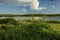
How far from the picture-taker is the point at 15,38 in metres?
3.35

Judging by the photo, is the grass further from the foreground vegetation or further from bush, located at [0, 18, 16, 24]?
bush, located at [0, 18, 16, 24]

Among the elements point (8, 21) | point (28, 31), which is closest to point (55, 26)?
point (28, 31)

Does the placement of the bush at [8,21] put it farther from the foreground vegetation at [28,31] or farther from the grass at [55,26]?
the grass at [55,26]

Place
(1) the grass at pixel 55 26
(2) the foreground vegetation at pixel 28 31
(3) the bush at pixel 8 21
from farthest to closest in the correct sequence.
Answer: (3) the bush at pixel 8 21
(1) the grass at pixel 55 26
(2) the foreground vegetation at pixel 28 31

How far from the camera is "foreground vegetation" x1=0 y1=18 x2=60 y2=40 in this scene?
3.38m

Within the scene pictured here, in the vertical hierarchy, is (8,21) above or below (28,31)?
above

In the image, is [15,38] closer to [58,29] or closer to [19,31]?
[19,31]

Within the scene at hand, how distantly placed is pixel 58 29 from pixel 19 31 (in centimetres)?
83

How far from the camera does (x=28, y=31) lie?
11.6 ft

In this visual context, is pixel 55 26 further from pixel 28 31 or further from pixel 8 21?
pixel 8 21

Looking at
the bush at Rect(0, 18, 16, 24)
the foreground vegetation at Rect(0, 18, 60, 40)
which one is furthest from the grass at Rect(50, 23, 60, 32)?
the bush at Rect(0, 18, 16, 24)

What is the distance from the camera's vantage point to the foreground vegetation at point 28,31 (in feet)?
11.1

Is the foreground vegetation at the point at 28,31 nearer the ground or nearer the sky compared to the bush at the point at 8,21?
nearer the ground

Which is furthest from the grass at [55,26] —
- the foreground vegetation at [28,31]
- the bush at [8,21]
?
the bush at [8,21]
